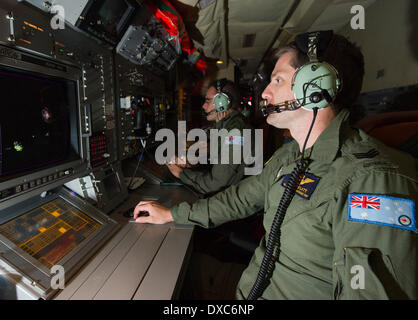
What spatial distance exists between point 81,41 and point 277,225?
133cm

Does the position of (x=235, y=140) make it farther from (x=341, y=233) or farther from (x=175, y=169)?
(x=341, y=233)

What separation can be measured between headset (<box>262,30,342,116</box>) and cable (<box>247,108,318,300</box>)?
5cm

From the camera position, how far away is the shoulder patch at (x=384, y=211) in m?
0.54

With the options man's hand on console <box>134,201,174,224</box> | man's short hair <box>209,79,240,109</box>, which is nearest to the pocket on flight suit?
man's hand on console <box>134,201,174,224</box>

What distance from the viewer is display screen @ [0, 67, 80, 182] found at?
2.74 feet

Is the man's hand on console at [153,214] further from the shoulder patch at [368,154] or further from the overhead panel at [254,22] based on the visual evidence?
the overhead panel at [254,22]

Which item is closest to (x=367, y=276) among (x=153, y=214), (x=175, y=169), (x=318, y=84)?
(x=318, y=84)

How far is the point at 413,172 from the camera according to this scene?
2.09 ft

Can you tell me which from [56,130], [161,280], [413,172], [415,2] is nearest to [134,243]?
[161,280]

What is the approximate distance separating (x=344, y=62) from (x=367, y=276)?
0.77 meters

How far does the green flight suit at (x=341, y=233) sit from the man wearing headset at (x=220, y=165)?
845mm

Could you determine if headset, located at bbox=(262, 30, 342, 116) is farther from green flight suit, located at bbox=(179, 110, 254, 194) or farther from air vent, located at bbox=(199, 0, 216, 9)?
air vent, located at bbox=(199, 0, 216, 9)

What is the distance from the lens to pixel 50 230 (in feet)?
2.97

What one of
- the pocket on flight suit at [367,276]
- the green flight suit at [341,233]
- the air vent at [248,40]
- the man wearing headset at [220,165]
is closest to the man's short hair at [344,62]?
the green flight suit at [341,233]
